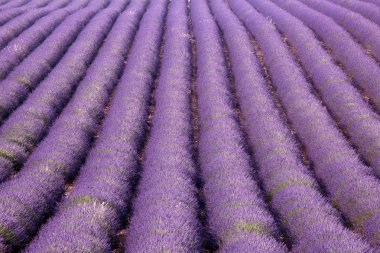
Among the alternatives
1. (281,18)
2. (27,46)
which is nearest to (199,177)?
(27,46)

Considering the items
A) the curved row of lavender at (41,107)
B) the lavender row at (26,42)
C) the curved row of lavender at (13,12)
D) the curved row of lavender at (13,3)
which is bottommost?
the curved row of lavender at (13,3)

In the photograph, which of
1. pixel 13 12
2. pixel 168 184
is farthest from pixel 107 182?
pixel 13 12

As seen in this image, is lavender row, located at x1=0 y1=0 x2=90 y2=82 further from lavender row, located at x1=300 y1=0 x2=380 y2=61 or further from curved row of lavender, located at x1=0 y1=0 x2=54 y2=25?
lavender row, located at x1=300 y1=0 x2=380 y2=61

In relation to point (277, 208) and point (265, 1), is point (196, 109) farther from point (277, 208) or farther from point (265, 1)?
point (265, 1)

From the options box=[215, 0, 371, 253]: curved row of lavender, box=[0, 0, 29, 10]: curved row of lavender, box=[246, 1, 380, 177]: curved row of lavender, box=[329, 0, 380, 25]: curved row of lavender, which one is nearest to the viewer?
box=[215, 0, 371, 253]: curved row of lavender

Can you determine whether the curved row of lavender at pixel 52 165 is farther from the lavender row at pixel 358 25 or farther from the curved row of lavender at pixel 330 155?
the lavender row at pixel 358 25

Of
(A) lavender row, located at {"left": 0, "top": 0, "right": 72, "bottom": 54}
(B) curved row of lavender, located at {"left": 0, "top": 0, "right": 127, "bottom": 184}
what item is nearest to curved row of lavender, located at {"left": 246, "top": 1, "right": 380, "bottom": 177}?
(B) curved row of lavender, located at {"left": 0, "top": 0, "right": 127, "bottom": 184}

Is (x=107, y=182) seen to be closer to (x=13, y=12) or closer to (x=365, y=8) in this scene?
(x=365, y=8)

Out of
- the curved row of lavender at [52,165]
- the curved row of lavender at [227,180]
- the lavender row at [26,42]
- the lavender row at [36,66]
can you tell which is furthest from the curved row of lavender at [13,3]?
the curved row of lavender at [227,180]
